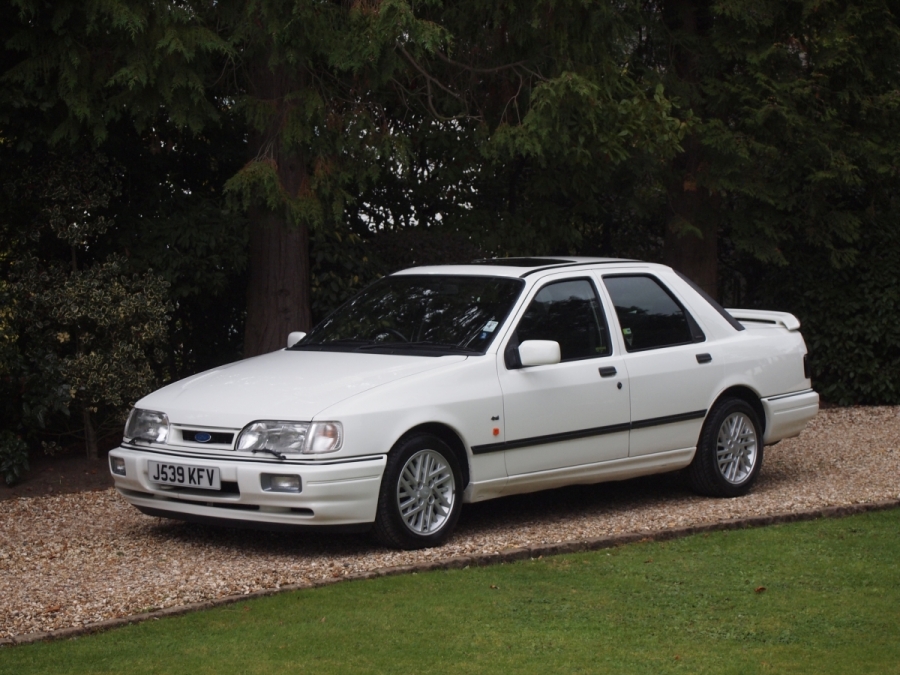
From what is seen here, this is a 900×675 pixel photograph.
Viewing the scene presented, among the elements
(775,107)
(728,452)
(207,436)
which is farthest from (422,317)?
(775,107)

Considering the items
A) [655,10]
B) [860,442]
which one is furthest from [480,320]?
[655,10]

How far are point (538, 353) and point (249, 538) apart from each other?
2.11 metres

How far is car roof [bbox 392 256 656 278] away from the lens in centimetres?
890

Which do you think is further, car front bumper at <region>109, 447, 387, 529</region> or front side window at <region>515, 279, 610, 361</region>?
front side window at <region>515, 279, 610, 361</region>

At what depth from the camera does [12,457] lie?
1045 centimetres

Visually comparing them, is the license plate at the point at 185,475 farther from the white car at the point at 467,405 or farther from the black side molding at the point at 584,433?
the black side molding at the point at 584,433

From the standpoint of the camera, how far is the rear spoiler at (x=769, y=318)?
10281 mm

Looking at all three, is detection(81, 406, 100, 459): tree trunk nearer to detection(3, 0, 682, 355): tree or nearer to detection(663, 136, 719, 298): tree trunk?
detection(3, 0, 682, 355): tree

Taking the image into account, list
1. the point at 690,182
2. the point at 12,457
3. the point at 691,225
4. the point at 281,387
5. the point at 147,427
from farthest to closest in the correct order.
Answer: the point at 690,182 < the point at 691,225 < the point at 12,457 < the point at 147,427 < the point at 281,387

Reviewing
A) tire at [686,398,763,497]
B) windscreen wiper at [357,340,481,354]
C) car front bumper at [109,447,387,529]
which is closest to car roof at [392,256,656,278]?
windscreen wiper at [357,340,481,354]

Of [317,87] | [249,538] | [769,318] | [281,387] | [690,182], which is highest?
[317,87]

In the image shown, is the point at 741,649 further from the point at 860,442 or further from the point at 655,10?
the point at 655,10

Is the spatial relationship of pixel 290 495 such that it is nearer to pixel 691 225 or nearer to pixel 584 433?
pixel 584 433

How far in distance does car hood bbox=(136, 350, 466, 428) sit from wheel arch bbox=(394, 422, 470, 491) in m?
0.33
